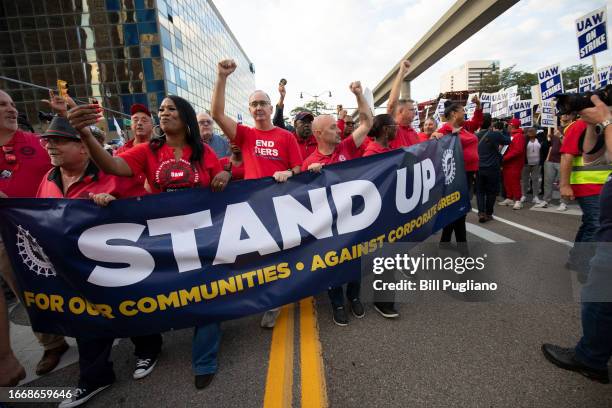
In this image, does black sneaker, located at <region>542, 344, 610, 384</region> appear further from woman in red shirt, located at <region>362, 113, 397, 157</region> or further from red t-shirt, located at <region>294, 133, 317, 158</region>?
red t-shirt, located at <region>294, 133, 317, 158</region>

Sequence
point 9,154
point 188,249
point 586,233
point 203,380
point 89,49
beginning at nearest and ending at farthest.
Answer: point 203,380, point 188,249, point 9,154, point 586,233, point 89,49

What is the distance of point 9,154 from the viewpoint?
2.51 metres

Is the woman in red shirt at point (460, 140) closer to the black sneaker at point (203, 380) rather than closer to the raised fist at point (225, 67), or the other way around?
the raised fist at point (225, 67)

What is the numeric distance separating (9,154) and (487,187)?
281 inches

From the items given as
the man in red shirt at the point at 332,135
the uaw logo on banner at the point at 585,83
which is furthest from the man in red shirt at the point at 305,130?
the uaw logo on banner at the point at 585,83

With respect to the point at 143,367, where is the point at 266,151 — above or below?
above

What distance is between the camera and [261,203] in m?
2.37

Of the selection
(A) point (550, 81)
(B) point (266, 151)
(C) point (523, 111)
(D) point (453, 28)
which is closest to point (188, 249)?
(B) point (266, 151)

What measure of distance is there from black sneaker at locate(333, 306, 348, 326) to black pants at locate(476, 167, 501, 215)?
4700 mm

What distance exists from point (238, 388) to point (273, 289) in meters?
0.70

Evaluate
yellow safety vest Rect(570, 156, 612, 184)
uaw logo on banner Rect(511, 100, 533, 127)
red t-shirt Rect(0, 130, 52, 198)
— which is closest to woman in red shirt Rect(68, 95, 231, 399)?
red t-shirt Rect(0, 130, 52, 198)

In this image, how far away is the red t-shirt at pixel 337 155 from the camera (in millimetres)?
2940

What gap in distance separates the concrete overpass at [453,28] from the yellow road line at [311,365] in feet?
51.7

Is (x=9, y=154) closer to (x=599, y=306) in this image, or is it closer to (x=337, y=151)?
(x=337, y=151)
